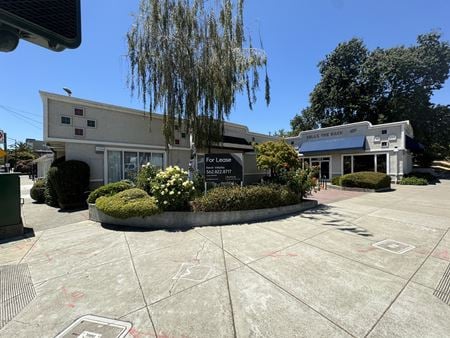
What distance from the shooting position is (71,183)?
10086 millimetres

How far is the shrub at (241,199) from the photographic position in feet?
24.8

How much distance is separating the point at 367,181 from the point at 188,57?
13.2 metres

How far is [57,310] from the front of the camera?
124 inches

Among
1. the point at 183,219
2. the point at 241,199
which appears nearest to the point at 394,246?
the point at 241,199

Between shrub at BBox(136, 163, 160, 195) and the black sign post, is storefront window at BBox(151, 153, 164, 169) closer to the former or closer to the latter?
shrub at BBox(136, 163, 160, 195)

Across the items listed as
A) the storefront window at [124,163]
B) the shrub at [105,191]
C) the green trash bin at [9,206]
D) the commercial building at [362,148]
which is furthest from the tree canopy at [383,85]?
the green trash bin at [9,206]

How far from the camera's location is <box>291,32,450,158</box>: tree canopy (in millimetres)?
26391

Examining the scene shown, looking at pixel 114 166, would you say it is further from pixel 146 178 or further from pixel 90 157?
pixel 146 178

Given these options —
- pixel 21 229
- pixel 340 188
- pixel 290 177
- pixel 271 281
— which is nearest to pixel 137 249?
pixel 271 281

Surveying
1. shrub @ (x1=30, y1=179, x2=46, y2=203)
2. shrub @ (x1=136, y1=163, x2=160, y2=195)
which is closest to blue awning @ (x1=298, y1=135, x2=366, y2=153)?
shrub @ (x1=136, y1=163, x2=160, y2=195)

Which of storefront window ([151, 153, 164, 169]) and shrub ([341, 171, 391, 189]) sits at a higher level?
storefront window ([151, 153, 164, 169])

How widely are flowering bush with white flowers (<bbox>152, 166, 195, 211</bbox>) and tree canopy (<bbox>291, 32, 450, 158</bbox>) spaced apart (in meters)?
29.6

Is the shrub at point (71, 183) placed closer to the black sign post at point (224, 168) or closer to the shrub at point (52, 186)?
the shrub at point (52, 186)

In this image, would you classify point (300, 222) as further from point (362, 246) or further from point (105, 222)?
point (105, 222)
